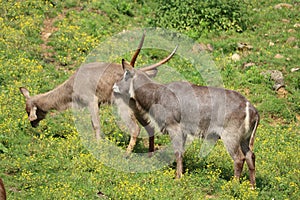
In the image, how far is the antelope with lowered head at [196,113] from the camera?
10547mm

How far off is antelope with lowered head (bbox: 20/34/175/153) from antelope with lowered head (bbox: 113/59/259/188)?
1.97 ft

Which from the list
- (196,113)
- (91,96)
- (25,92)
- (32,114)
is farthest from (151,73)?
(25,92)

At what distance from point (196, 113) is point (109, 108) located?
118 inches

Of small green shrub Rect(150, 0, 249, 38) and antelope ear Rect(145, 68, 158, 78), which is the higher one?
antelope ear Rect(145, 68, 158, 78)

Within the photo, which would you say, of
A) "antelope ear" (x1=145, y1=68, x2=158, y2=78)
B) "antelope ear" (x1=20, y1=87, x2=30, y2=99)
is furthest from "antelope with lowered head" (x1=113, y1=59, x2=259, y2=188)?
"antelope ear" (x1=20, y1=87, x2=30, y2=99)

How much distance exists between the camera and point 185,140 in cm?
1113

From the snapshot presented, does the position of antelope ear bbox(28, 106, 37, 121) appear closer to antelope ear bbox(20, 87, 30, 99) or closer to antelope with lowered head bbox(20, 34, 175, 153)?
antelope with lowered head bbox(20, 34, 175, 153)

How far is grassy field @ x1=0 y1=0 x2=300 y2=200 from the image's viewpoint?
10.4 m

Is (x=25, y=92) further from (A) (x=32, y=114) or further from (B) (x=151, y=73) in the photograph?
(B) (x=151, y=73)

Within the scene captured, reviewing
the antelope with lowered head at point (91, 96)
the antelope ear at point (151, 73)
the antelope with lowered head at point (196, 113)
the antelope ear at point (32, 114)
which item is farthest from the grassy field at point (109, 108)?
the antelope ear at point (151, 73)

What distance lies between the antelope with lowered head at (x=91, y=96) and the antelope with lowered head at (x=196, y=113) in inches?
23.7

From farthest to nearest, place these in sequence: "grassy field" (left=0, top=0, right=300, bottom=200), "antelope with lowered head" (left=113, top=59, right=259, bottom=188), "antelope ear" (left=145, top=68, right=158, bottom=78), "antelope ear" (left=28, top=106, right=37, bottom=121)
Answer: "antelope ear" (left=28, top=106, right=37, bottom=121) → "antelope ear" (left=145, top=68, right=158, bottom=78) → "antelope with lowered head" (left=113, top=59, right=259, bottom=188) → "grassy field" (left=0, top=0, right=300, bottom=200)

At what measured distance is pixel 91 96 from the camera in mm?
12648

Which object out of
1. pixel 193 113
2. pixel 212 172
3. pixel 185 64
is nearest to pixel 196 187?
pixel 212 172
